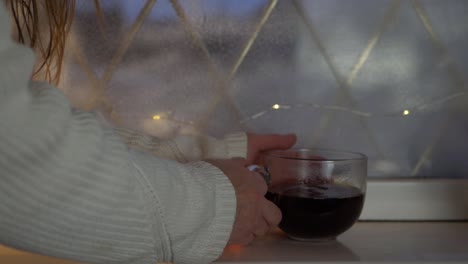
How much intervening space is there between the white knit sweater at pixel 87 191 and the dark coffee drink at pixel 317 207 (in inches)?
3.7

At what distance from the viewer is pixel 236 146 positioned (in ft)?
2.45

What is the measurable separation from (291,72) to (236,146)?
0.50 feet

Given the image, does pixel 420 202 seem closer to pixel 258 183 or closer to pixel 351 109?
pixel 351 109

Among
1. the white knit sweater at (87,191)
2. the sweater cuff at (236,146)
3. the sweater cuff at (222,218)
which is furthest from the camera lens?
the sweater cuff at (236,146)

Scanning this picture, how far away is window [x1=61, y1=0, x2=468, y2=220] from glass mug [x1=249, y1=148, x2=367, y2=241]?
17 centimetres

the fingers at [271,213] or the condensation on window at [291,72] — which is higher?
the condensation on window at [291,72]

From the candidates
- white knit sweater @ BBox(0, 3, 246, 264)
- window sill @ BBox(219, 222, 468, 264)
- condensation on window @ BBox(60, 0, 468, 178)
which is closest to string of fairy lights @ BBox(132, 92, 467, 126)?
condensation on window @ BBox(60, 0, 468, 178)

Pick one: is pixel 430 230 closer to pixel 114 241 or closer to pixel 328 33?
pixel 328 33

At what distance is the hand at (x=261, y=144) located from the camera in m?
0.76

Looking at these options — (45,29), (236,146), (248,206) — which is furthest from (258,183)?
(45,29)

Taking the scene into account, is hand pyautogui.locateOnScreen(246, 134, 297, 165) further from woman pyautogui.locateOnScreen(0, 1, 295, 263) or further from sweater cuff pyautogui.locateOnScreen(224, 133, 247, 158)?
woman pyautogui.locateOnScreen(0, 1, 295, 263)

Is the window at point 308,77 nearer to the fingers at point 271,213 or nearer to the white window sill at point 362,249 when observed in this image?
the white window sill at point 362,249

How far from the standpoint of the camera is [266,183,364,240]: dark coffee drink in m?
0.64

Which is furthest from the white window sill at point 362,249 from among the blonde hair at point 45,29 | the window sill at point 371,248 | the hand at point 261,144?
the blonde hair at point 45,29
